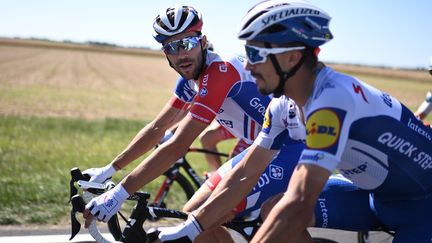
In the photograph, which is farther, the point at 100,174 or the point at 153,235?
the point at 100,174

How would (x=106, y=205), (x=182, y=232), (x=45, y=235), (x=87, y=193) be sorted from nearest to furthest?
(x=182, y=232) → (x=106, y=205) → (x=87, y=193) → (x=45, y=235)

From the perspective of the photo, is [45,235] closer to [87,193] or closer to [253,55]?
[87,193]

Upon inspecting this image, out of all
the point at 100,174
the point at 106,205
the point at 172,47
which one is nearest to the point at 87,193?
the point at 100,174

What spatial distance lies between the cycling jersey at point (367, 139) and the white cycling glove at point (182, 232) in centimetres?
75

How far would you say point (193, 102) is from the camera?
3.60m

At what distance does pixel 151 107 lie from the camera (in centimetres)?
2316

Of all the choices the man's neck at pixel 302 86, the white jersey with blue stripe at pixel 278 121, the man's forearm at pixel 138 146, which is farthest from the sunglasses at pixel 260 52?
the man's forearm at pixel 138 146

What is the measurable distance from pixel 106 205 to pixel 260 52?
1.27 m

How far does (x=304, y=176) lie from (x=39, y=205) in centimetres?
445

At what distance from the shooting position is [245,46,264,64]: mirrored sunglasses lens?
233cm

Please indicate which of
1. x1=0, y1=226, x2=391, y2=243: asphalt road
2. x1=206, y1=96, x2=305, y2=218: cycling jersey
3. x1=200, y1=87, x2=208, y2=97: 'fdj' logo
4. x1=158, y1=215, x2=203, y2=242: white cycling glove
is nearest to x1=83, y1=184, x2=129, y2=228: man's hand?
x1=158, y1=215, x2=203, y2=242: white cycling glove

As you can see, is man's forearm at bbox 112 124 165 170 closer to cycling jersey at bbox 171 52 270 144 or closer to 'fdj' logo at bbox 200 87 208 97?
cycling jersey at bbox 171 52 270 144

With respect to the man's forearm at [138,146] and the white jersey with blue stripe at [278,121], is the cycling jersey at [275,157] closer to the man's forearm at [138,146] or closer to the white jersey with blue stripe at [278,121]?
the white jersey with blue stripe at [278,121]

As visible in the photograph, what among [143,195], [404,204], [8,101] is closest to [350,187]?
[404,204]
